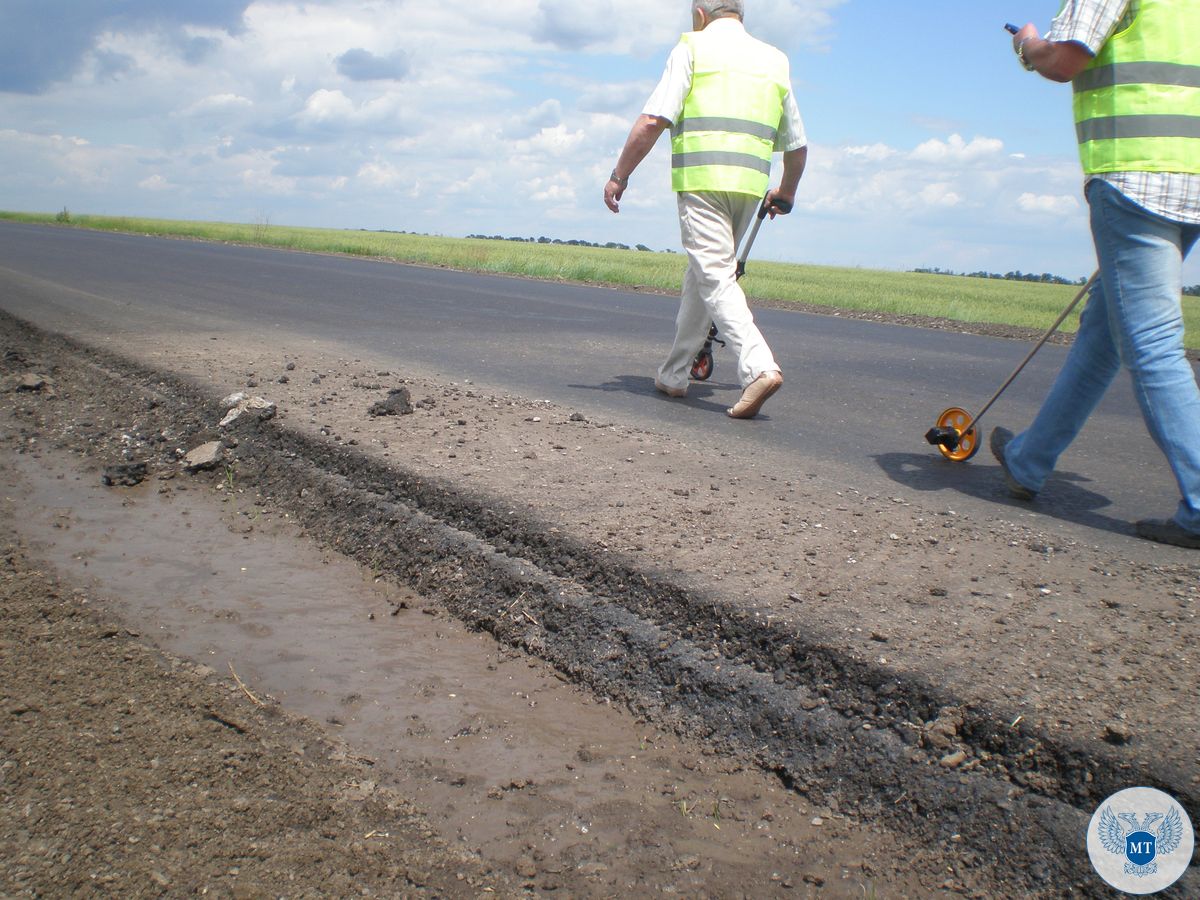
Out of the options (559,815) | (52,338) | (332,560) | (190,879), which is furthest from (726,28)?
(52,338)

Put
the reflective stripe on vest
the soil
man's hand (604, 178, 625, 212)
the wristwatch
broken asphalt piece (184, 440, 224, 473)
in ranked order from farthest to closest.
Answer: man's hand (604, 178, 625, 212), broken asphalt piece (184, 440, 224, 473), the wristwatch, the reflective stripe on vest, the soil

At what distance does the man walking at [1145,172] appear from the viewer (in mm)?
3566

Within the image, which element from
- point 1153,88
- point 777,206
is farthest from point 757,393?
point 1153,88

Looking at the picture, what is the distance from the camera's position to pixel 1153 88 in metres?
3.60

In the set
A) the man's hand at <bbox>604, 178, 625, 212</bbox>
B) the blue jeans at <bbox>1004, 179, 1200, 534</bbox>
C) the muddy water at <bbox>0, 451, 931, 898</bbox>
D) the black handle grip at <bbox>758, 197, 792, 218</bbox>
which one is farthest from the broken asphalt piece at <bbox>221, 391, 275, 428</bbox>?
the blue jeans at <bbox>1004, 179, 1200, 534</bbox>

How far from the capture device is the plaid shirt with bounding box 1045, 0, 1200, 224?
3.56 meters

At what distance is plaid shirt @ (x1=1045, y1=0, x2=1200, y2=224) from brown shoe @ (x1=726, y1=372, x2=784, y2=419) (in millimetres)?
2266

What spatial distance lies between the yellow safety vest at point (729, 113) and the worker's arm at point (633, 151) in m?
0.15

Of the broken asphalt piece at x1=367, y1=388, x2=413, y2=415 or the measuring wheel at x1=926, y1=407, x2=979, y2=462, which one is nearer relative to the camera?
the measuring wheel at x1=926, y1=407, x2=979, y2=462

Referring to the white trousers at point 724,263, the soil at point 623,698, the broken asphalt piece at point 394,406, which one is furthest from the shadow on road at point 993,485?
the broken asphalt piece at point 394,406

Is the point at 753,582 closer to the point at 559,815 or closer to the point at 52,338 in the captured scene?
the point at 559,815

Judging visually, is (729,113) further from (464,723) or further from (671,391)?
(464,723)

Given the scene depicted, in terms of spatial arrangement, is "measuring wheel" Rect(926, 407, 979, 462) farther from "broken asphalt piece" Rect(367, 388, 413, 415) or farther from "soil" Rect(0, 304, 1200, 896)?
"broken asphalt piece" Rect(367, 388, 413, 415)

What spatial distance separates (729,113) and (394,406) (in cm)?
239
